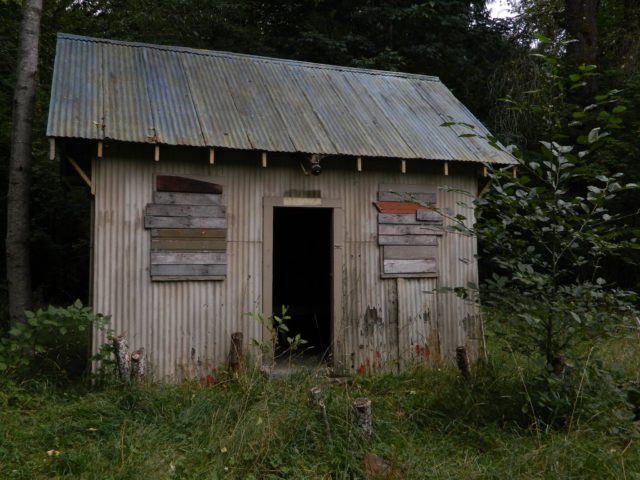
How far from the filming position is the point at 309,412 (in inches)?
173

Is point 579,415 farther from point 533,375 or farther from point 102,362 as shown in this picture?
point 102,362

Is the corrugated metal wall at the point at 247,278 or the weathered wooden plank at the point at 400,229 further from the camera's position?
the weathered wooden plank at the point at 400,229

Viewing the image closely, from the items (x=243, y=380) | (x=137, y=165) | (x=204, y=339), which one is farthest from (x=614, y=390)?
(x=137, y=165)

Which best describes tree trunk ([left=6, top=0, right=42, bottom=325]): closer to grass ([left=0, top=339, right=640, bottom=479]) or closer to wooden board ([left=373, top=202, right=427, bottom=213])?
grass ([left=0, top=339, right=640, bottom=479])

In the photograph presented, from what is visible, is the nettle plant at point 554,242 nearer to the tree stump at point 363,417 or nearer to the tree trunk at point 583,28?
the tree stump at point 363,417

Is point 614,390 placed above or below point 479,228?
below

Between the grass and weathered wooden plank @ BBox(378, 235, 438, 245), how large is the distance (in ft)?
7.60

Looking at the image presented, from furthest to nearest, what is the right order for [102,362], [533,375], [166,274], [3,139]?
[3,139]
[166,274]
[102,362]
[533,375]

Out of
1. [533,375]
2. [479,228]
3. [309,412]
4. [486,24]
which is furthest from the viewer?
[486,24]

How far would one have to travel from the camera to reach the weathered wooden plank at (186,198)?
6.36m

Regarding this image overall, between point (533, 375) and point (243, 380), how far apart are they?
2.80 m

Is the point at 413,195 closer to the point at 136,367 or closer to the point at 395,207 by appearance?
the point at 395,207

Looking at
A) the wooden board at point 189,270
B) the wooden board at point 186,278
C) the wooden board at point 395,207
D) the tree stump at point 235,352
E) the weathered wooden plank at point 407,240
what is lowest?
the tree stump at point 235,352

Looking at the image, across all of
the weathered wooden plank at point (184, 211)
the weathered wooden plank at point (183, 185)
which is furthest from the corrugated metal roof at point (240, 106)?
the weathered wooden plank at point (184, 211)
